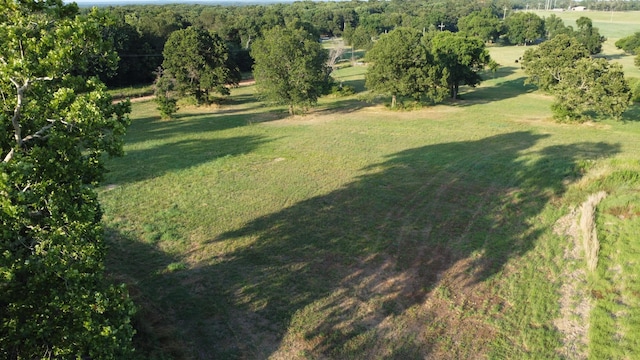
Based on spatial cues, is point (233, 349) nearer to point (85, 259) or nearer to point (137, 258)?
point (85, 259)

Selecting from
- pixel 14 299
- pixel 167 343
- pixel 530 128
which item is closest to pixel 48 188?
pixel 14 299

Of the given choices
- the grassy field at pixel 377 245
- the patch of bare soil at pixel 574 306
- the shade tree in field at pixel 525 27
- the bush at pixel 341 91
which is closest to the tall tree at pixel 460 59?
the bush at pixel 341 91

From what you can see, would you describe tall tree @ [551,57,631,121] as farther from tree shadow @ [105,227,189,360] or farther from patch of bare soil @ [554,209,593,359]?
tree shadow @ [105,227,189,360]

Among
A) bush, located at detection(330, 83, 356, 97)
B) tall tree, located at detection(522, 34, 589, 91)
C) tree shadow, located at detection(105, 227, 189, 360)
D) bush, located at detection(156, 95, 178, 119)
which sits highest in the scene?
tall tree, located at detection(522, 34, 589, 91)

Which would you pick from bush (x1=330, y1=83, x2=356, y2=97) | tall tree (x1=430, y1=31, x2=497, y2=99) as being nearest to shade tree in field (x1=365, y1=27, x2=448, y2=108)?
tall tree (x1=430, y1=31, x2=497, y2=99)

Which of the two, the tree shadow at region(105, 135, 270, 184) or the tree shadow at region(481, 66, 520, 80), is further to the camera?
the tree shadow at region(481, 66, 520, 80)

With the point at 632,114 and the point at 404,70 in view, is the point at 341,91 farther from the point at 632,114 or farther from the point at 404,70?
the point at 632,114
